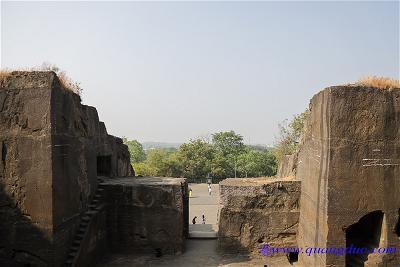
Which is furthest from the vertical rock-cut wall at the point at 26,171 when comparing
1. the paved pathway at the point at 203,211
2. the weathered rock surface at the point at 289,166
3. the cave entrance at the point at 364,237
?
the weathered rock surface at the point at 289,166

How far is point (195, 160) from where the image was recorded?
121 ft

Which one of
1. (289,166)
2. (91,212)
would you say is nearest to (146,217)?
(91,212)

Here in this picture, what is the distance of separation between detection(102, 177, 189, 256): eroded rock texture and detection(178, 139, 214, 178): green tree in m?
26.4

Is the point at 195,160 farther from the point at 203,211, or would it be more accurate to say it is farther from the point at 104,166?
the point at 104,166

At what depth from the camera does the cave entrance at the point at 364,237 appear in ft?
23.8

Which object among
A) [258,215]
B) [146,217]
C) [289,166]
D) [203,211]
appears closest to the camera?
[258,215]

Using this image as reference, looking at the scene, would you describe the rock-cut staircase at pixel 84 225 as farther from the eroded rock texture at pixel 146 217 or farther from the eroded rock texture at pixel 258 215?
the eroded rock texture at pixel 258 215

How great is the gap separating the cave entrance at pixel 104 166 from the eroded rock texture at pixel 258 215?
15.1ft

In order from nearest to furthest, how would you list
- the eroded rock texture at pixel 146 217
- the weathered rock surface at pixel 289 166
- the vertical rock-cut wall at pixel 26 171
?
the vertical rock-cut wall at pixel 26 171
the eroded rock texture at pixel 146 217
the weathered rock surface at pixel 289 166

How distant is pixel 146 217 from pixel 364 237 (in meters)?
5.25

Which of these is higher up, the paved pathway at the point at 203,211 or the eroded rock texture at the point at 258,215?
the eroded rock texture at the point at 258,215

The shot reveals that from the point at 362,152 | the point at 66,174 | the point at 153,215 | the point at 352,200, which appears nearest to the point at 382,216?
the point at 352,200

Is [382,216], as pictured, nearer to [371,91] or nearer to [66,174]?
[371,91]

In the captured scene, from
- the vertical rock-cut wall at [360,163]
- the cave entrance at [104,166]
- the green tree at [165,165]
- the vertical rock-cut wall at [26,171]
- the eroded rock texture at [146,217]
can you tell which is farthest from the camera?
the green tree at [165,165]
